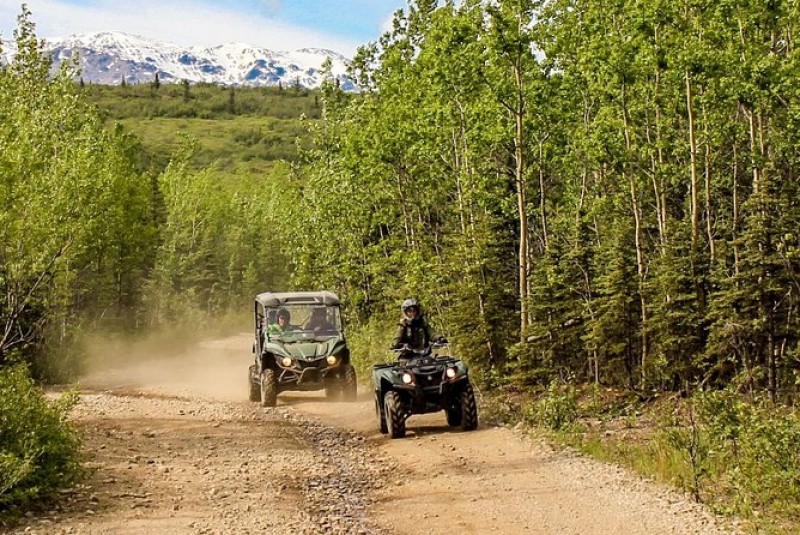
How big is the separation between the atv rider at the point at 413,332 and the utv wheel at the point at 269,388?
17.9ft

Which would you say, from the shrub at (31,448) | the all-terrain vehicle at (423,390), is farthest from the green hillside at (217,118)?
the shrub at (31,448)

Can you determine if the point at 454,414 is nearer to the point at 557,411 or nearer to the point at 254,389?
the point at 557,411

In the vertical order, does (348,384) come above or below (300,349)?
below

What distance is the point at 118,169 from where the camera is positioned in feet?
151

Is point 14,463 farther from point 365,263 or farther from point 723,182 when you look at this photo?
point 365,263

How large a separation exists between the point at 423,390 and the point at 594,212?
269 inches

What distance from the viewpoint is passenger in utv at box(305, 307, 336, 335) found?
21.9 m

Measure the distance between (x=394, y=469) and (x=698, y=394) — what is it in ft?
14.3

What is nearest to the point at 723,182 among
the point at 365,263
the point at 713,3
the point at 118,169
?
the point at 713,3

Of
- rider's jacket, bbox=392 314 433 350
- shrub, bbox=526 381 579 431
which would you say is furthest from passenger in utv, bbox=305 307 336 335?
shrub, bbox=526 381 579 431

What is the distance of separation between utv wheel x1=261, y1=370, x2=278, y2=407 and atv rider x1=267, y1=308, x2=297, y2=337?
979mm

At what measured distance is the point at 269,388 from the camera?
2102 centimetres

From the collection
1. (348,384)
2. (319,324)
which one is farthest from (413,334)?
(319,324)

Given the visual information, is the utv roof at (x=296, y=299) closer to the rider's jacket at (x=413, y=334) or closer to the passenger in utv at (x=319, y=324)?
the passenger in utv at (x=319, y=324)
